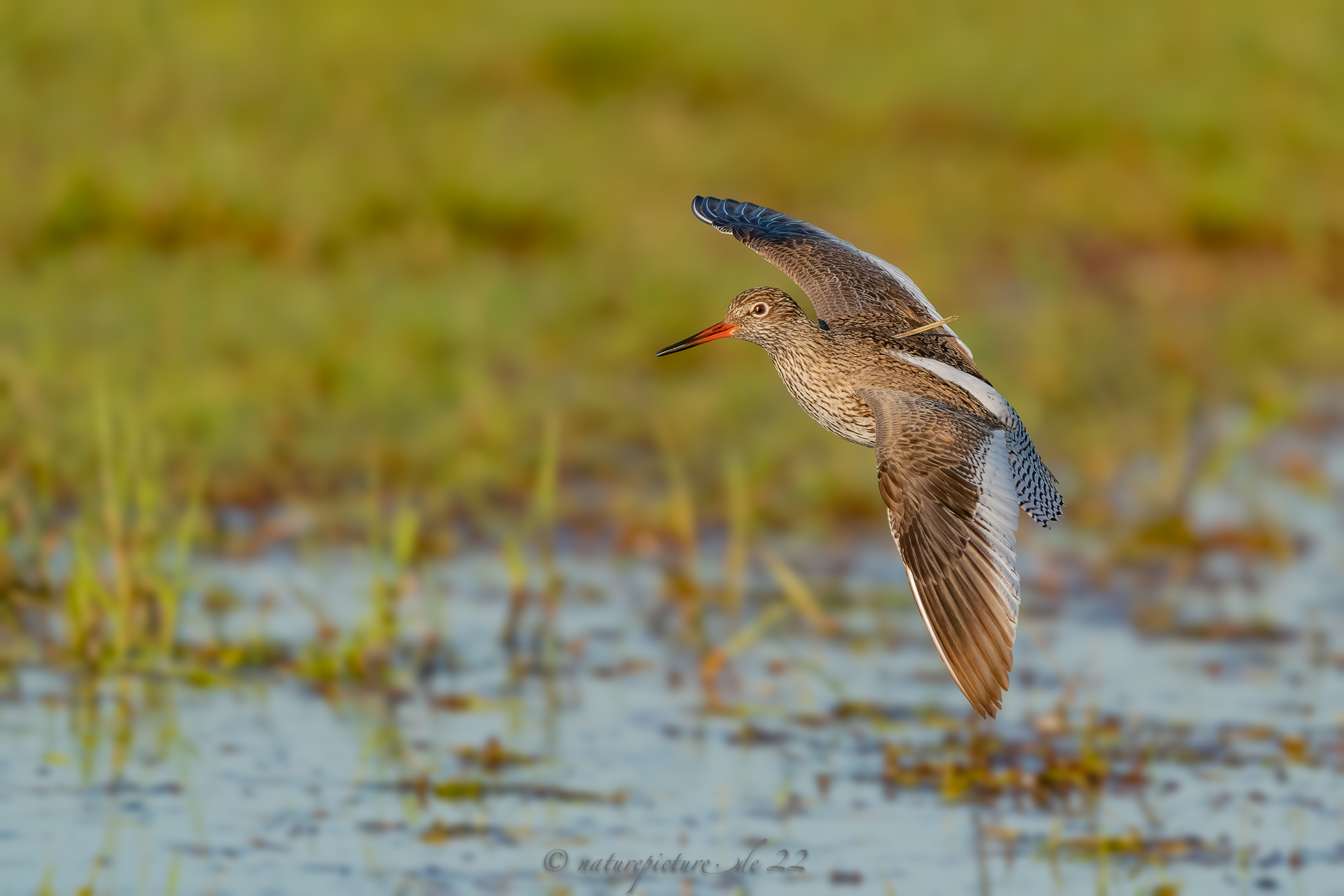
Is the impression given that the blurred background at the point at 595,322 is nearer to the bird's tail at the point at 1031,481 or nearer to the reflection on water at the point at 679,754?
the reflection on water at the point at 679,754

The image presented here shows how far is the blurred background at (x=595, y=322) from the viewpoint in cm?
Answer: 762

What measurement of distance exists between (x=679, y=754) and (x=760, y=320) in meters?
1.92

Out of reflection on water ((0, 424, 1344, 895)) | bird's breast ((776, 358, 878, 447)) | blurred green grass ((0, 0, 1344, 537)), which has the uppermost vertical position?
blurred green grass ((0, 0, 1344, 537))

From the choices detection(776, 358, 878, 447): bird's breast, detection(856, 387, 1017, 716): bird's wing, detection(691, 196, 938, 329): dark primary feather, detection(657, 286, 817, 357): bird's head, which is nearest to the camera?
detection(856, 387, 1017, 716): bird's wing

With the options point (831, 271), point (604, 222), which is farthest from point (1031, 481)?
point (604, 222)

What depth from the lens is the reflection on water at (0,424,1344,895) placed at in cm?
606

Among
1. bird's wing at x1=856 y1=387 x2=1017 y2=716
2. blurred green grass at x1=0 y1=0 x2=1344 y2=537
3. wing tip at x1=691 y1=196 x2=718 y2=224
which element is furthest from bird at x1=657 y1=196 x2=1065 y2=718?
blurred green grass at x1=0 y1=0 x2=1344 y2=537

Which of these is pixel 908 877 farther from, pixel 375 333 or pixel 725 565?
pixel 375 333

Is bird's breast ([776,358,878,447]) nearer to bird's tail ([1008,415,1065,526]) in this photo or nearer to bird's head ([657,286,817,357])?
bird's head ([657,286,817,357])

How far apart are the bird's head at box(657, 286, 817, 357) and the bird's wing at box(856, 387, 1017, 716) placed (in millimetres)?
490

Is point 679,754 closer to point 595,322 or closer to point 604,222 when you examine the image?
point 595,322

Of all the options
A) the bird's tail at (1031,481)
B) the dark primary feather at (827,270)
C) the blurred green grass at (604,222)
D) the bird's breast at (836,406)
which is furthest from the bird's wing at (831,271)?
the blurred green grass at (604,222)

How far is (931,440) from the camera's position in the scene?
4.85 meters

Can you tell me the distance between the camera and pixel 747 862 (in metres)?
6.13
